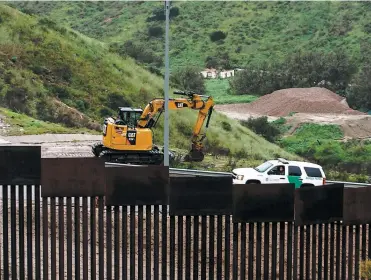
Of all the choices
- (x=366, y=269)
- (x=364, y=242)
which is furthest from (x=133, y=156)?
(x=366, y=269)

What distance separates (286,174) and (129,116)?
27.8 feet

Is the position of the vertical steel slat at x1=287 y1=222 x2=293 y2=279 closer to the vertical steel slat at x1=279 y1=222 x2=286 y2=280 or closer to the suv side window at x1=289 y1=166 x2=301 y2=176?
the vertical steel slat at x1=279 y1=222 x2=286 y2=280

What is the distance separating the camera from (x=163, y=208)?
13.5m

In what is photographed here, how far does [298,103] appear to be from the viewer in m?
76.2

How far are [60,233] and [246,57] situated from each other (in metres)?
89.4

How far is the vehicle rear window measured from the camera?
28484 mm

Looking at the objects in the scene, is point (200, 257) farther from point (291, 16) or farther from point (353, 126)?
point (291, 16)

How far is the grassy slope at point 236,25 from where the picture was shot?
4045 inches

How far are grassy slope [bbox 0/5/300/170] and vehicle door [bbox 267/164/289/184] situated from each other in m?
16.6

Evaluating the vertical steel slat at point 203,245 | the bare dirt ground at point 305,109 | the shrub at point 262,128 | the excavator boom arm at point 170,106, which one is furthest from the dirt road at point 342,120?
the vertical steel slat at point 203,245

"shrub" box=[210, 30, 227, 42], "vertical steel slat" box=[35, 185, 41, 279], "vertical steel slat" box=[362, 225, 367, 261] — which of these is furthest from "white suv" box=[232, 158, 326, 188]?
"shrub" box=[210, 30, 227, 42]

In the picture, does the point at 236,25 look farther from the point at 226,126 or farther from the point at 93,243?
the point at 93,243

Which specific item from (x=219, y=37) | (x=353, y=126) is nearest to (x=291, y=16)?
(x=219, y=37)

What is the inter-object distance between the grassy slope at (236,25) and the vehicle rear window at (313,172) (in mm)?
70085
